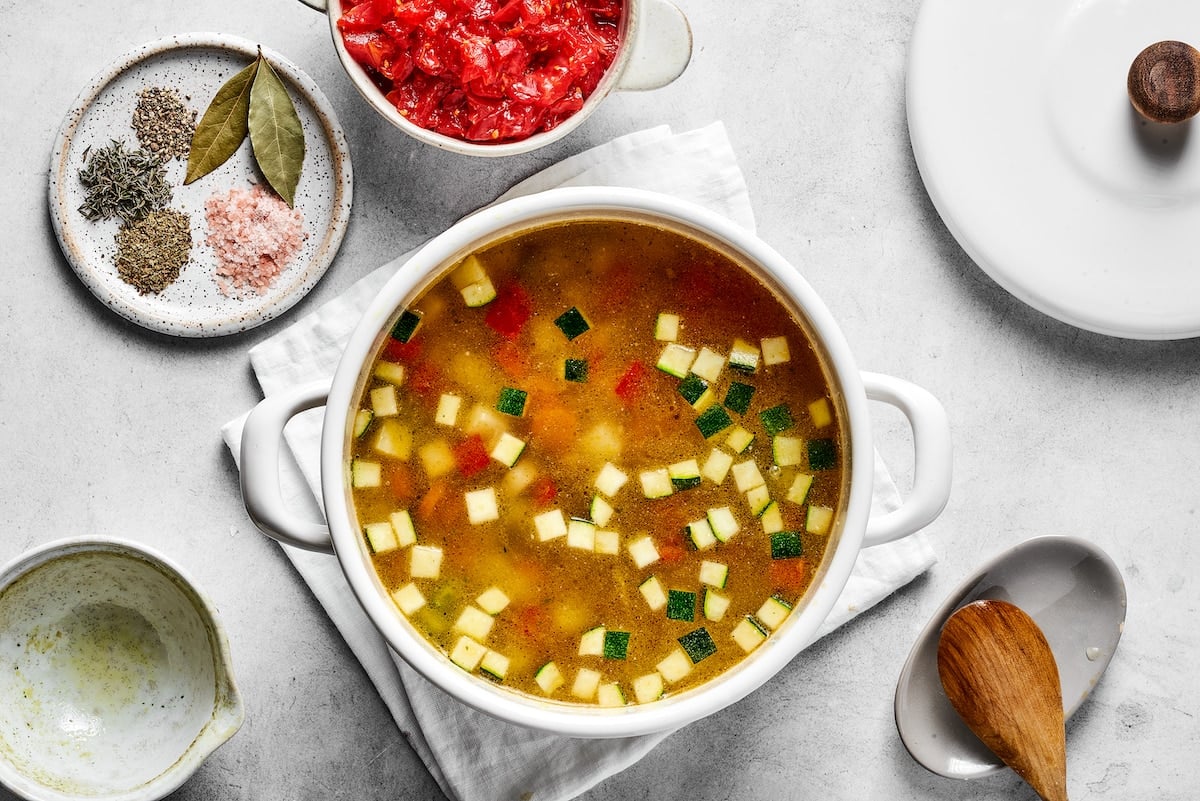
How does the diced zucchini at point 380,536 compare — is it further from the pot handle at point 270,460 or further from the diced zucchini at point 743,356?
the diced zucchini at point 743,356

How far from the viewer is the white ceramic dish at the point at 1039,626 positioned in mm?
1636

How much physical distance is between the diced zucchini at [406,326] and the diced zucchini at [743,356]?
405mm

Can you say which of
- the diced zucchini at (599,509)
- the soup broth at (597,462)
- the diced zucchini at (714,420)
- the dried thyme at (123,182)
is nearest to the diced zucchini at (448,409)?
the soup broth at (597,462)

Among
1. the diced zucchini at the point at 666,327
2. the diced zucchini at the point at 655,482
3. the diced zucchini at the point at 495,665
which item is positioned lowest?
the diced zucchini at the point at 495,665

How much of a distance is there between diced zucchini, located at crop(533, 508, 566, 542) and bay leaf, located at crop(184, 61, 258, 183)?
2.56 feet

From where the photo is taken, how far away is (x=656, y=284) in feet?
4.38

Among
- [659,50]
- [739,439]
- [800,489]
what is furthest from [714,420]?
[659,50]

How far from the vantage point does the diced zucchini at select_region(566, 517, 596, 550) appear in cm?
134

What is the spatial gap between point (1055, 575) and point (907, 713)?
326 millimetres

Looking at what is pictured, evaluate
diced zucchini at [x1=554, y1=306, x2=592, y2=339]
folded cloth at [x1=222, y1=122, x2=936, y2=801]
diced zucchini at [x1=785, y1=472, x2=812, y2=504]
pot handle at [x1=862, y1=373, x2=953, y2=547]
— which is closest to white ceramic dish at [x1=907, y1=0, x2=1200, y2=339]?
folded cloth at [x1=222, y1=122, x2=936, y2=801]

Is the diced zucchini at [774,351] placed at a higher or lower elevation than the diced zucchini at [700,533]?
higher

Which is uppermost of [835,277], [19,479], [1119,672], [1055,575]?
[835,277]

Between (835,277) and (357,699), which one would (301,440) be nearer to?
(357,699)

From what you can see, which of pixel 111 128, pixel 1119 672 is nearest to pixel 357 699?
pixel 111 128
